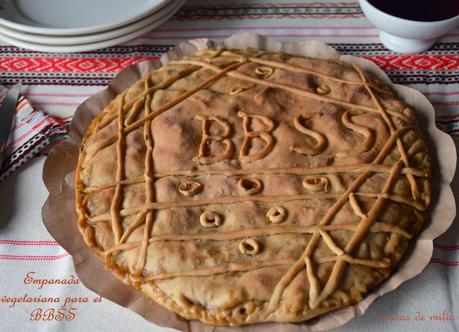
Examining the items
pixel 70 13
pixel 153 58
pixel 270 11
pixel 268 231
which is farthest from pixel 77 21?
pixel 268 231

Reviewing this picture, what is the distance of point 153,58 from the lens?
6.28ft

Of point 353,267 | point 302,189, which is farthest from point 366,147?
point 353,267

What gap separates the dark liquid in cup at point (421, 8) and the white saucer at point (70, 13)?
28.7 inches

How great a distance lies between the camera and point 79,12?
187 centimetres

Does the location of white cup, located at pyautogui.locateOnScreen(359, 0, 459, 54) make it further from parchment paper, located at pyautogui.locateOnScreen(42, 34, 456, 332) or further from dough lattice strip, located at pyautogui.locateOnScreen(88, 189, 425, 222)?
dough lattice strip, located at pyautogui.locateOnScreen(88, 189, 425, 222)

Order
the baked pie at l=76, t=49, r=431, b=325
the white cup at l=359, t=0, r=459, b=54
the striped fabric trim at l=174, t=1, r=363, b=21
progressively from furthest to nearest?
1. the striped fabric trim at l=174, t=1, r=363, b=21
2. the white cup at l=359, t=0, r=459, b=54
3. the baked pie at l=76, t=49, r=431, b=325

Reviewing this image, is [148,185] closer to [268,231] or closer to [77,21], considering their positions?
[268,231]

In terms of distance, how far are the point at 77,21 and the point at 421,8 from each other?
3.74ft

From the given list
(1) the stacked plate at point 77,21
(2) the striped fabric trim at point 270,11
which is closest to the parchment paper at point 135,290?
(1) the stacked plate at point 77,21

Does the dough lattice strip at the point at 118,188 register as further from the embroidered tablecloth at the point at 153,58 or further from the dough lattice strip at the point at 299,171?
the embroidered tablecloth at the point at 153,58

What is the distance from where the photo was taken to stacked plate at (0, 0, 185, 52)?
1.73 m

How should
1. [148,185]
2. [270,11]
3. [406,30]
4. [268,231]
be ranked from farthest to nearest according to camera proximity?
[270,11] < [406,30] < [148,185] < [268,231]

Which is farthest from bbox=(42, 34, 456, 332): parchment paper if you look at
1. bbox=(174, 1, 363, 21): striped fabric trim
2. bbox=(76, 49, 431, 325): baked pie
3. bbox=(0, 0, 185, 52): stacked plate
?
bbox=(174, 1, 363, 21): striped fabric trim

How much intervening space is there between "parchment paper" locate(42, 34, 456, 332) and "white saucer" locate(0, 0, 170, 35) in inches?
6.5
